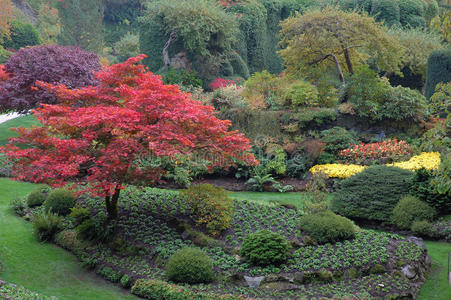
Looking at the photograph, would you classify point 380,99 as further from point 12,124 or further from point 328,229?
point 12,124

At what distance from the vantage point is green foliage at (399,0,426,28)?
112 ft

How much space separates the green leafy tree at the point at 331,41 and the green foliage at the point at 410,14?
47.5 feet

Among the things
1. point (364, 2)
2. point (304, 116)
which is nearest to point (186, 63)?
point (304, 116)

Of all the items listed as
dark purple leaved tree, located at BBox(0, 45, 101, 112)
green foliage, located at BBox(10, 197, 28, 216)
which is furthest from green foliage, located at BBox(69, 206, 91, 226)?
dark purple leaved tree, located at BBox(0, 45, 101, 112)

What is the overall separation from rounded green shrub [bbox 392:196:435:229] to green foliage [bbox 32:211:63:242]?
29.7ft

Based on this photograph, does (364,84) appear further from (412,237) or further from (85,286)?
(85,286)

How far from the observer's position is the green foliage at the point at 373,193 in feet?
41.3

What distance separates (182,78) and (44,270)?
691 inches

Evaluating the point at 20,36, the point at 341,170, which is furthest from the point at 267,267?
the point at 20,36

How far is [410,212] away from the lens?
12055 millimetres

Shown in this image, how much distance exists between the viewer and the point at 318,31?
20.2 meters

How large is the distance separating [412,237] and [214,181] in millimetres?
8202

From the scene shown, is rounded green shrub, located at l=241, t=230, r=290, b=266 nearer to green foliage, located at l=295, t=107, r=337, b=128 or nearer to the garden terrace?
the garden terrace

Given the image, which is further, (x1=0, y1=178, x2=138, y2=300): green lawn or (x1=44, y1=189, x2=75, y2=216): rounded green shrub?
(x1=44, y1=189, x2=75, y2=216): rounded green shrub
